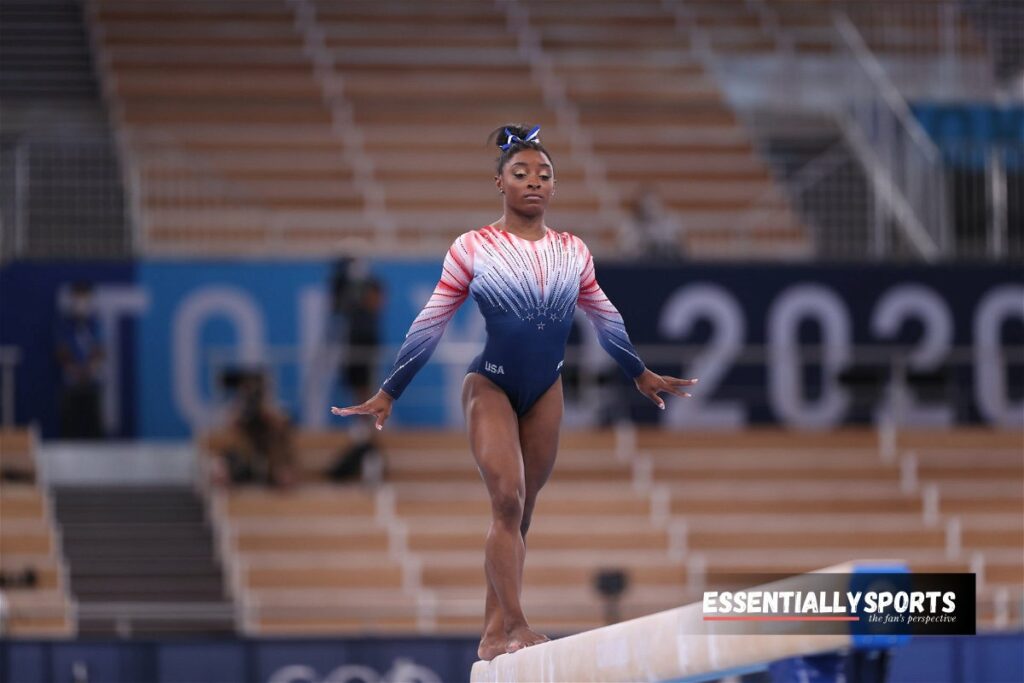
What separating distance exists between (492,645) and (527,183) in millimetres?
1398

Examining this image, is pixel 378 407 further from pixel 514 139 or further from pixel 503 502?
pixel 514 139

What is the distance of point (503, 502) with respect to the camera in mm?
5422

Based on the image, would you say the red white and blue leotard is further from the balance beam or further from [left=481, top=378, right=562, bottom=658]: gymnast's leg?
the balance beam

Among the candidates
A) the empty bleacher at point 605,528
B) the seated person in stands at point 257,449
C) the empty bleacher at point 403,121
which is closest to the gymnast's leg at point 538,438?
the empty bleacher at point 605,528

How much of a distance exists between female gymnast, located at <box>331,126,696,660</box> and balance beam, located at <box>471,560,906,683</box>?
321 millimetres

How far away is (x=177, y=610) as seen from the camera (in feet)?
39.4

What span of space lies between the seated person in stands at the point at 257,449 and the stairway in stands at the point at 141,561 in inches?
20.9

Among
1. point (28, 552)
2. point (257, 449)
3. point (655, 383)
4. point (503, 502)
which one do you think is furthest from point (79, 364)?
point (503, 502)

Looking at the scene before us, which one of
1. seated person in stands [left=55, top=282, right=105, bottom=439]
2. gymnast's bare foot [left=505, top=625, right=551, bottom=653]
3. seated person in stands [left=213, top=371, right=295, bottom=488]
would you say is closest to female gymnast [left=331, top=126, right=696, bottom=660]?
gymnast's bare foot [left=505, top=625, right=551, bottom=653]

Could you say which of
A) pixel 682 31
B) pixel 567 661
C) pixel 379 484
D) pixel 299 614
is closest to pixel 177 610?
pixel 299 614

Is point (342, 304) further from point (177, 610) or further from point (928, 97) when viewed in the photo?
point (928, 97)

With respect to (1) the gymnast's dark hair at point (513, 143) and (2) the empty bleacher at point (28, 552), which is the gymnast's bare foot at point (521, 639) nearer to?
(1) the gymnast's dark hair at point (513, 143)

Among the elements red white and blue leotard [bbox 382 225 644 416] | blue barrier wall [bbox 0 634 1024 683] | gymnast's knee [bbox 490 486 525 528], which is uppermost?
red white and blue leotard [bbox 382 225 644 416]

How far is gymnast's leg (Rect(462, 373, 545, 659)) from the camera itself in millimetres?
5422
